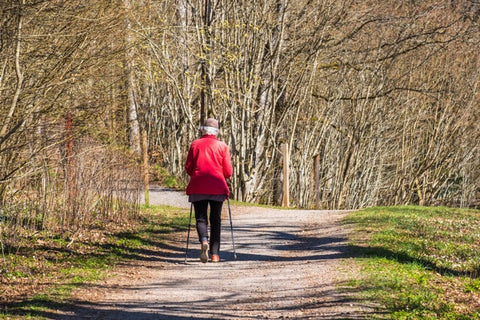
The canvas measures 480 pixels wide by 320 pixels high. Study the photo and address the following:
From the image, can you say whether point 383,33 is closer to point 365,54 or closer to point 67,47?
point 365,54

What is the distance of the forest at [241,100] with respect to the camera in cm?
1309

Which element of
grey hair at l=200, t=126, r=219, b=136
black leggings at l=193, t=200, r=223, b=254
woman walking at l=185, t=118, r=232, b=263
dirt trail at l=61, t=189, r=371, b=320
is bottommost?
dirt trail at l=61, t=189, r=371, b=320

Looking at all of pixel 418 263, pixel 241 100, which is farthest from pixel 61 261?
pixel 241 100

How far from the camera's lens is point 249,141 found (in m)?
26.2

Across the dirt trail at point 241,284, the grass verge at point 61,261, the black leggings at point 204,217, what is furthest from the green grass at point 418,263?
the grass verge at point 61,261

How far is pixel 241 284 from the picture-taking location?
9.71 meters

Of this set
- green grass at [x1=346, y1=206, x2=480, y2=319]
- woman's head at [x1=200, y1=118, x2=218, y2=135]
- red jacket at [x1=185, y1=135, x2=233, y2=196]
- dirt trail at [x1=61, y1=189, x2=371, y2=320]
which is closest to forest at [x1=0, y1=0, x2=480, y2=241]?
dirt trail at [x1=61, y1=189, x2=371, y2=320]

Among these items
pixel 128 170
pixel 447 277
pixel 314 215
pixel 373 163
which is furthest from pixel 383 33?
pixel 447 277

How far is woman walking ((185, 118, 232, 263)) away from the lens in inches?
444

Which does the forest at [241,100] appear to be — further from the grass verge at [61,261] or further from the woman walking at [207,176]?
the woman walking at [207,176]

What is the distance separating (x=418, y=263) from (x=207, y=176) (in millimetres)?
3519

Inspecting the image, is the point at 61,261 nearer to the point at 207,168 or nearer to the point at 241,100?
the point at 207,168

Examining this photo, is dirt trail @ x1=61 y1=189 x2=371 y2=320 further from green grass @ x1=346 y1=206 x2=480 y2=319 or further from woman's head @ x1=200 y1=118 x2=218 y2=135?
woman's head @ x1=200 y1=118 x2=218 y2=135

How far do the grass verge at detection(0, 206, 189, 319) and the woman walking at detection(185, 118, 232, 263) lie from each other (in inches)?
63.7
